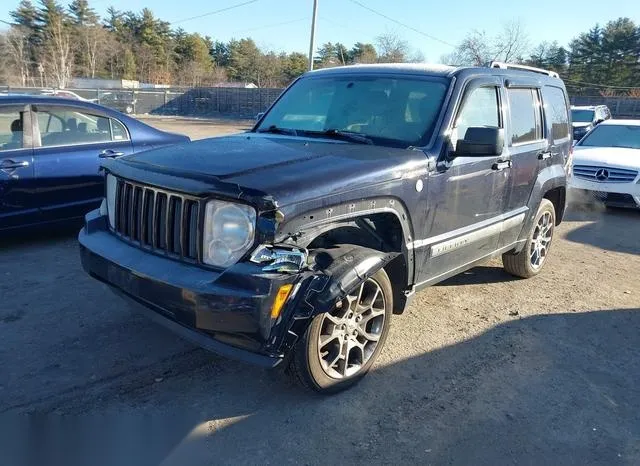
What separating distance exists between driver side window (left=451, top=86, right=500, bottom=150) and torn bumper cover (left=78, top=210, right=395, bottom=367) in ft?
4.59

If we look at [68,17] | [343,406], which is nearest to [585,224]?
[343,406]

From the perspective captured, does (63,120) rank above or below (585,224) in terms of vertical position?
above

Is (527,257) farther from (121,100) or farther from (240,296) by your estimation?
(121,100)

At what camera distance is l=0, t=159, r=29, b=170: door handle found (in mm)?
5266

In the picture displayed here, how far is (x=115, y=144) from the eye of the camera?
6.21 m

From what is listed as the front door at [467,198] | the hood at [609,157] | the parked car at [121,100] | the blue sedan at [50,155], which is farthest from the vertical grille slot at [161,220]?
the parked car at [121,100]

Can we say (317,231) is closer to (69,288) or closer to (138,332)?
(138,332)

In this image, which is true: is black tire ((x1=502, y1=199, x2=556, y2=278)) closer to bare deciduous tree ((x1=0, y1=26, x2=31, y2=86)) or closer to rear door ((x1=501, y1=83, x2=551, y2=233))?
rear door ((x1=501, y1=83, x2=551, y2=233))

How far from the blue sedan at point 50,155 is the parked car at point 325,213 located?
2.26m

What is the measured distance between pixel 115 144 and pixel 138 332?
10.3 ft

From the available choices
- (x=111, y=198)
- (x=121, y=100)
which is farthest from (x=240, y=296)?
(x=121, y=100)

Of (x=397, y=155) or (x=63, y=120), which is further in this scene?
(x=63, y=120)

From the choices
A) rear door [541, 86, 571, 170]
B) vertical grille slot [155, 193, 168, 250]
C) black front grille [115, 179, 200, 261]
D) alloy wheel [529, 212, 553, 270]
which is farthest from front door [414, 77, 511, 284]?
vertical grille slot [155, 193, 168, 250]

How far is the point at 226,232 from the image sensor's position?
8.89 ft
